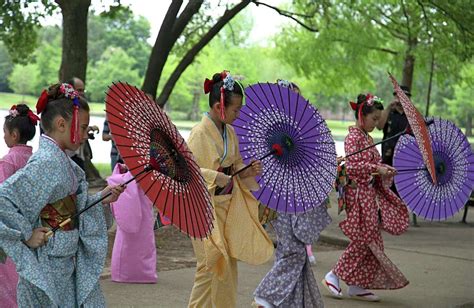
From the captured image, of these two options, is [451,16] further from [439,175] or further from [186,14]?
[439,175]

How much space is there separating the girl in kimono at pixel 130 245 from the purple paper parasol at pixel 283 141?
7.43 feet

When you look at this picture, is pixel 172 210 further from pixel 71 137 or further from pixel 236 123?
pixel 236 123

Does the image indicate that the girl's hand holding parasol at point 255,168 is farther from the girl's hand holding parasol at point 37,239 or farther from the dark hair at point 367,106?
the dark hair at point 367,106

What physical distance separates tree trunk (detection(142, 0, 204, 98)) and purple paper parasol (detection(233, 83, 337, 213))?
8687mm

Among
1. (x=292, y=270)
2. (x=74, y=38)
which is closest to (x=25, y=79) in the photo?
(x=74, y=38)

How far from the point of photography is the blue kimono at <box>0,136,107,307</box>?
162 inches

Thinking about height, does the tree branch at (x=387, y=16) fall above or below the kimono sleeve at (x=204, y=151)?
above

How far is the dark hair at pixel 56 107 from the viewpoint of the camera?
4406mm

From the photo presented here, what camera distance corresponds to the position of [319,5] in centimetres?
1811

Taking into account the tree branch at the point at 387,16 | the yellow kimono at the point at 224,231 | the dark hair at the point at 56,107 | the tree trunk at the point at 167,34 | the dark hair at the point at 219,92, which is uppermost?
the tree branch at the point at 387,16

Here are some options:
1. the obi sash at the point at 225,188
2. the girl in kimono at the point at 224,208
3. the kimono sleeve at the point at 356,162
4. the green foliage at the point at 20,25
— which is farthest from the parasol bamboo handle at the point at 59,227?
the green foliage at the point at 20,25

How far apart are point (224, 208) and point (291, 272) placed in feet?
3.94

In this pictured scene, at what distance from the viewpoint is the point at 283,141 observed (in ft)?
18.1

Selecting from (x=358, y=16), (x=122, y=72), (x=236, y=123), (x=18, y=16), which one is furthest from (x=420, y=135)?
(x=122, y=72)
